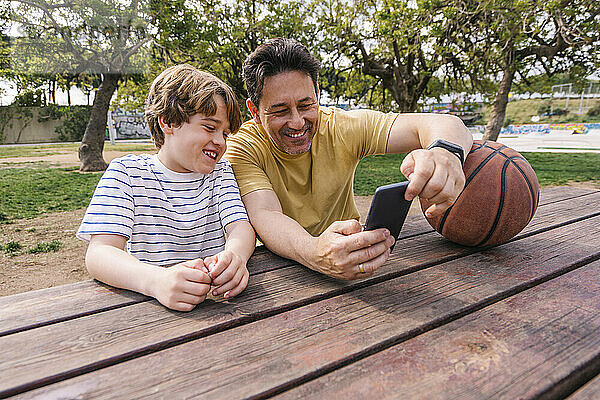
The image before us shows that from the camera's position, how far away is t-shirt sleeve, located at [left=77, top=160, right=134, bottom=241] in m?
1.52

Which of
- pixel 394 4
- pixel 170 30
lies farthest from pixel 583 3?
pixel 170 30

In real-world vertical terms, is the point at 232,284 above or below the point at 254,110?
below

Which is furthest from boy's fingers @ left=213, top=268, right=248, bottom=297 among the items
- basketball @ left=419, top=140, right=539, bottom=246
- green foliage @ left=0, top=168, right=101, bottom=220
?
green foliage @ left=0, top=168, right=101, bottom=220

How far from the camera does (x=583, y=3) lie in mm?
9594

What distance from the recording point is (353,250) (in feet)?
4.33

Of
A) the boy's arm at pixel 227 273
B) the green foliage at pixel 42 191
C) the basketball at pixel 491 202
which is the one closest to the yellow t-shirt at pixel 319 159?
the basketball at pixel 491 202

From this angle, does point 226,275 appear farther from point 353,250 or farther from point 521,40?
point 521,40

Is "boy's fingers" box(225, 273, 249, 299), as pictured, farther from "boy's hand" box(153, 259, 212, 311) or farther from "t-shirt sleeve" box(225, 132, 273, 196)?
"t-shirt sleeve" box(225, 132, 273, 196)

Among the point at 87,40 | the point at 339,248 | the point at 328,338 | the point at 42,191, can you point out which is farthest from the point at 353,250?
the point at 87,40

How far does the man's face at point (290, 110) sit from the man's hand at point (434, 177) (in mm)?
828

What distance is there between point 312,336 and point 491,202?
108 cm

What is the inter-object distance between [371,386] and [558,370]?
43cm

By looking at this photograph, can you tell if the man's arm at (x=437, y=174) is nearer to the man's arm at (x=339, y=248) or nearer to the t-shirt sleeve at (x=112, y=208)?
the man's arm at (x=339, y=248)

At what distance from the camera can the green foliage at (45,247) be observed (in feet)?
15.6
